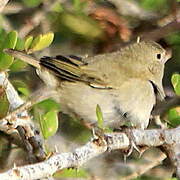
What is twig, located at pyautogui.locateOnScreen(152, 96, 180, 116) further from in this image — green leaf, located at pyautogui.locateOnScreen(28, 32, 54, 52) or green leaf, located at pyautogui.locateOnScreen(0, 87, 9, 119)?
green leaf, located at pyautogui.locateOnScreen(0, 87, 9, 119)

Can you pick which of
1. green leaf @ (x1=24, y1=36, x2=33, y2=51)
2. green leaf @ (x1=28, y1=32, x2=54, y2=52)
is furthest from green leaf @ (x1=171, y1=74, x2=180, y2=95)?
green leaf @ (x1=24, y1=36, x2=33, y2=51)

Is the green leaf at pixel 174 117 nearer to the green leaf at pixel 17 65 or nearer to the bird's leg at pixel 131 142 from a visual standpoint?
the bird's leg at pixel 131 142

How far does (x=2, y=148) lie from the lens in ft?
17.4

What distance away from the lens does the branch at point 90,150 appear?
10.2 ft

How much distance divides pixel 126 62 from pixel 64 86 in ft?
2.50

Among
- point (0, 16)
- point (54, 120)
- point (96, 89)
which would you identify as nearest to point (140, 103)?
point (96, 89)

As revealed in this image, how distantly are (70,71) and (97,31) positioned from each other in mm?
1158

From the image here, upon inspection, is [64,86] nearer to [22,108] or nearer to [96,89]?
[96,89]

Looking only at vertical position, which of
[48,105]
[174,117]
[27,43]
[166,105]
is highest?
[27,43]

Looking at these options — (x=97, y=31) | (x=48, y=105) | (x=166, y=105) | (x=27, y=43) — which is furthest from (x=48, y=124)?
(x=97, y=31)

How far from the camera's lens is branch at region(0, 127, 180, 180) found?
3096mm

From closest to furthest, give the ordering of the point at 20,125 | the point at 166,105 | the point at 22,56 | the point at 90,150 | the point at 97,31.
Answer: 1. the point at 90,150
2. the point at 20,125
3. the point at 22,56
4. the point at 166,105
5. the point at 97,31

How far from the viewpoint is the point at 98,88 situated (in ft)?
15.0

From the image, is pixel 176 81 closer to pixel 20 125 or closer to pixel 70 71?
pixel 70 71
